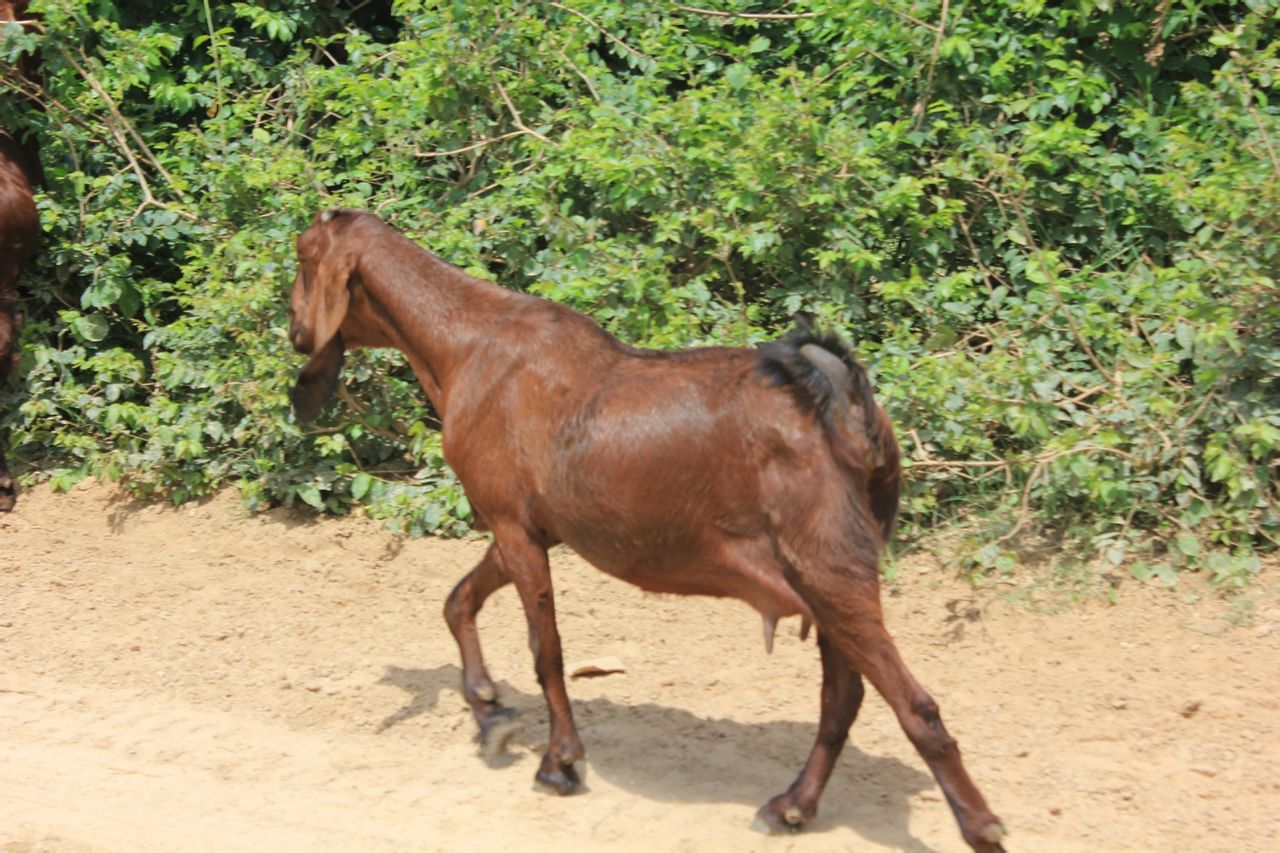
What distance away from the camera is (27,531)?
8438 millimetres

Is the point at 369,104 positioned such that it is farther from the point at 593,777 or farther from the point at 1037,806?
the point at 1037,806

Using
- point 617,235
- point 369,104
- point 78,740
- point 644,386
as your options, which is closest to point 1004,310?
point 617,235

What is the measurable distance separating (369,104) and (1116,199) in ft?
14.7

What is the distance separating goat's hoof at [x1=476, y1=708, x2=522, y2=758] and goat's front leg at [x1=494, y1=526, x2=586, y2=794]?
278 millimetres

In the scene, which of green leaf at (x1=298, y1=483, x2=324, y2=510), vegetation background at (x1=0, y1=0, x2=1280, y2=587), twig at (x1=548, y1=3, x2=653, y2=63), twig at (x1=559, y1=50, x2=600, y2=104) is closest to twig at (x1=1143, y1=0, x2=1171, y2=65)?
vegetation background at (x1=0, y1=0, x2=1280, y2=587)

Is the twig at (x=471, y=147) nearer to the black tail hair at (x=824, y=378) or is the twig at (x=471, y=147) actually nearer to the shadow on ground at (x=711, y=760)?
the shadow on ground at (x=711, y=760)

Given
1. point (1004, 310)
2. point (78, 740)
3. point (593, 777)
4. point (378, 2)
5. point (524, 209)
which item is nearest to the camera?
point (593, 777)

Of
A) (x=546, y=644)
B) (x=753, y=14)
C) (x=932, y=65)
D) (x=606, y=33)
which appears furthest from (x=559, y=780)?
(x=753, y=14)

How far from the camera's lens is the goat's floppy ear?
630cm

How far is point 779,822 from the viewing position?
5.27 metres

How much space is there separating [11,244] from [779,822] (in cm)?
618

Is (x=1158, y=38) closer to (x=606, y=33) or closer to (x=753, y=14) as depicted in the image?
(x=753, y=14)

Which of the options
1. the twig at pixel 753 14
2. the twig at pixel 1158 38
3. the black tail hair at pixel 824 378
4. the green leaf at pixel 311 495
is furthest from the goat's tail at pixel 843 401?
the twig at pixel 1158 38

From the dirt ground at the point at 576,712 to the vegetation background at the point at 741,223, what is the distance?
472 mm
